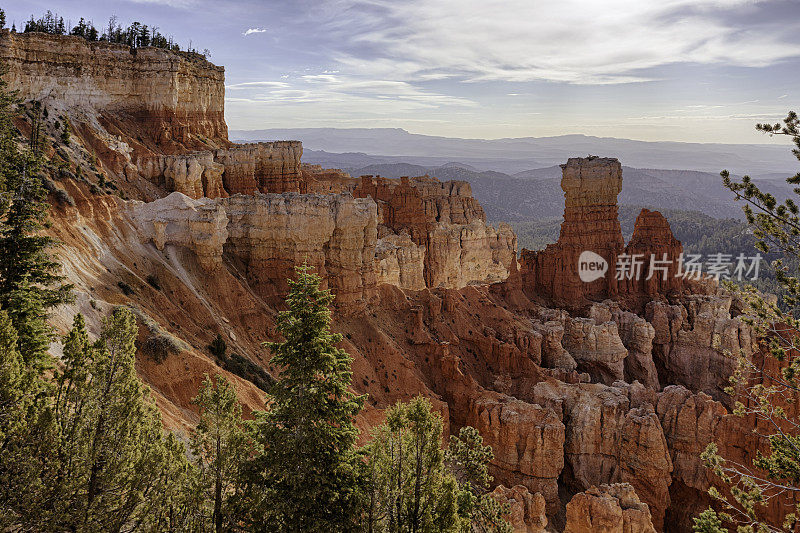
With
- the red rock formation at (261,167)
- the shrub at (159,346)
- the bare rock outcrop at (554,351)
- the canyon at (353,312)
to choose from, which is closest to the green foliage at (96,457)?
the canyon at (353,312)

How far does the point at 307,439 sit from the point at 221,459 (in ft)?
8.97

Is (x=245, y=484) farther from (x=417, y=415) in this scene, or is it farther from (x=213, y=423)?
(x=417, y=415)

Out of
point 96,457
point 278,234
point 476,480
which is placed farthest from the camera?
point 278,234

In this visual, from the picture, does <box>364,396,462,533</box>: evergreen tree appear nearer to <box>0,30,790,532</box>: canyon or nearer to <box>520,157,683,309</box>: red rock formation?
<box>0,30,790,532</box>: canyon

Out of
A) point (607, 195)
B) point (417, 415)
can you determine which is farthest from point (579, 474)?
point (607, 195)

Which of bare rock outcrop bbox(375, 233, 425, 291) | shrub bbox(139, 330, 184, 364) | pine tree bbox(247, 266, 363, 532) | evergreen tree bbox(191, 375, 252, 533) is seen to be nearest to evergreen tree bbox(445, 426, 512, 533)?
pine tree bbox(247, 266, 363, 532)

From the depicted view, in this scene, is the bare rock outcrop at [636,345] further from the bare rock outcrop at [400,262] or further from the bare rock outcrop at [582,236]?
the bare rock outcrop at [400,262]

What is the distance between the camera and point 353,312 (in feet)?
153

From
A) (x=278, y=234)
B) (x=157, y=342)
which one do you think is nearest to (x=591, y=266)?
(x=278, y=234)

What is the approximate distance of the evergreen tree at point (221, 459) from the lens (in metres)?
16.1

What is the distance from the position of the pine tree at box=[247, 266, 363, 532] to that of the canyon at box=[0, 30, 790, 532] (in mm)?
8423

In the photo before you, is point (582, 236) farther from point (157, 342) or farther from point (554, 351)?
point (157, 342)

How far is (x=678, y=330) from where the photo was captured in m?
68.9

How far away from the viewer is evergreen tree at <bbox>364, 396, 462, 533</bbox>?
16.5 m
